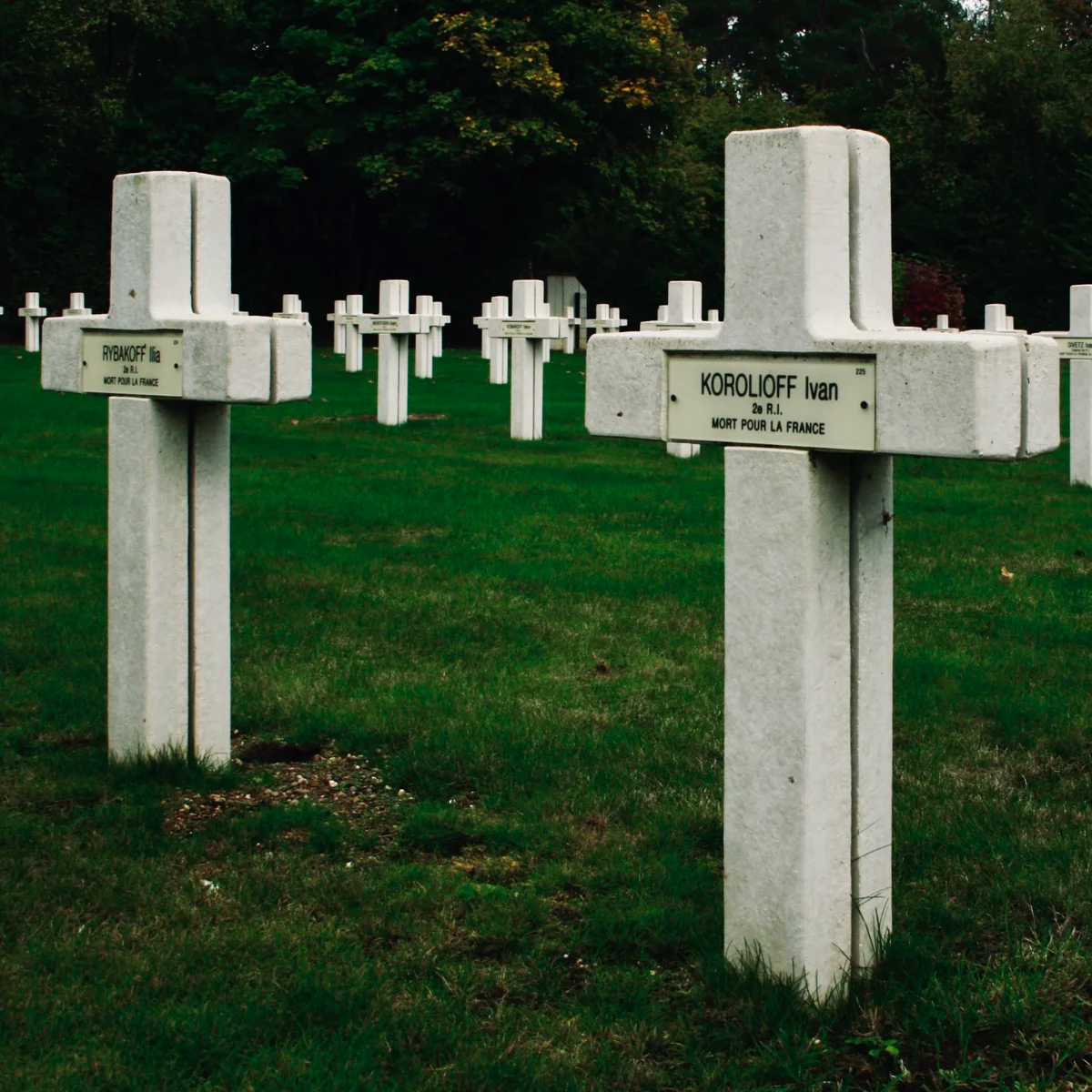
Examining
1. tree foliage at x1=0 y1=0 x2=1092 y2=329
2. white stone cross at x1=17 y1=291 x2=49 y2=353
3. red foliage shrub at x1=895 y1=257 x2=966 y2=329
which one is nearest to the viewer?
white stone cross at x1=17 y1=291 x2=49 y2=353

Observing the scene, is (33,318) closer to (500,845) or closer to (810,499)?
(500,845)

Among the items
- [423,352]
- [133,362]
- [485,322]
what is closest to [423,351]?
[423,352]

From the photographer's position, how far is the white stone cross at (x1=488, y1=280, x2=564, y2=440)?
16.6m

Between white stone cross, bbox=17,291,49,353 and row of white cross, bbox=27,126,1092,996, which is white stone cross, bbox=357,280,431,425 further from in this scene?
row of white cross, bbox=27,126,1092,996

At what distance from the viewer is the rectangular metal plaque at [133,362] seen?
495cm

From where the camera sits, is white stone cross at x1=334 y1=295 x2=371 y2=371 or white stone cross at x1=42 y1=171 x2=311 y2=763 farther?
white stone cross at x1=334 y1=295 x2=371 y2=371

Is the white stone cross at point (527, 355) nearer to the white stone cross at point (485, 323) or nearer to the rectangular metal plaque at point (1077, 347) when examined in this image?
the white stone cross at point (485, 323)

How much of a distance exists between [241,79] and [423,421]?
2301 cm

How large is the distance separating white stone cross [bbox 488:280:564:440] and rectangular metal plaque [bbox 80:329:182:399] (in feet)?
36.5

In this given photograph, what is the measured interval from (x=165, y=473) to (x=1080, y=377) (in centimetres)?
904

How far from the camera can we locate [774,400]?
11.5 feet

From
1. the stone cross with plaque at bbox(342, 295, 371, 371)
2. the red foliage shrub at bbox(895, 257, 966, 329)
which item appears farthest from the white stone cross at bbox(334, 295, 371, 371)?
the red foliage shrub at bbox(895, 257, 966, 329)

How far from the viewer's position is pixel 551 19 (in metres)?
35.6

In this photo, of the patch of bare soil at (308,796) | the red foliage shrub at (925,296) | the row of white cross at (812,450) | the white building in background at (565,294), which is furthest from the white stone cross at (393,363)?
the white building in background at (565,294)
